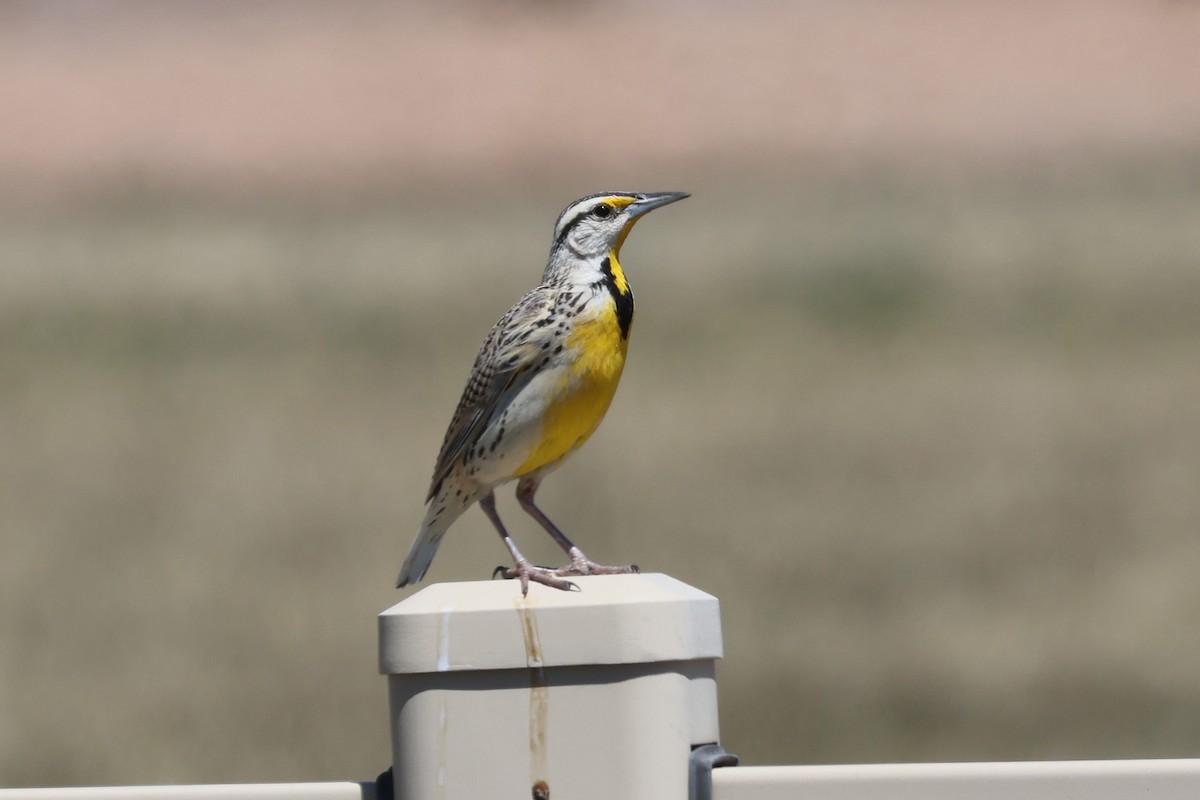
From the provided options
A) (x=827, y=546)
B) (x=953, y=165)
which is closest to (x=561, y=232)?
(x=827, y=546)

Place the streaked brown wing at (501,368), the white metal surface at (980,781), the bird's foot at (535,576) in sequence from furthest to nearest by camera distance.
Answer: the streaked brown wing at (501,368)
the bird's foot at (535,576)
the white metal surface at (980,781)

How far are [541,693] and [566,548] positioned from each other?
4.42ft

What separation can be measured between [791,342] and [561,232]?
10.2 metres

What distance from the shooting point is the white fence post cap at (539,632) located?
213 centimetres

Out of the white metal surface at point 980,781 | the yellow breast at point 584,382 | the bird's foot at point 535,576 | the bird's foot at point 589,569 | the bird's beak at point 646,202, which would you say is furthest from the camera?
the bird's beak at point 646,202

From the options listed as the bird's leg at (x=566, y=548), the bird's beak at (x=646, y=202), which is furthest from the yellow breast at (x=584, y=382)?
the bird's beak at (x=646, y=202)

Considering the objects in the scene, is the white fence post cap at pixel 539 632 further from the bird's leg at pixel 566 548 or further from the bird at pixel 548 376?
the bird at pixel 548 376

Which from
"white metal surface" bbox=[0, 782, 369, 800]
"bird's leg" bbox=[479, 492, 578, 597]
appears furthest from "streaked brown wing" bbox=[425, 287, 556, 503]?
"white metal surface" bbox=[0, 782, 369, 800]

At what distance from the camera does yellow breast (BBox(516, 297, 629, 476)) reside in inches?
140

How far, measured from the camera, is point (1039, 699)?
30.6ft

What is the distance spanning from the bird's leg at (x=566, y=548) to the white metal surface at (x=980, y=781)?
2.18ft

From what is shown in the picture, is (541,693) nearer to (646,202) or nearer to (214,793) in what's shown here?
(214,793)

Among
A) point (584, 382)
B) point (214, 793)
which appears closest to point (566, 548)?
point (584, 382)

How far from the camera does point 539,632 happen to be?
213 centimetres
